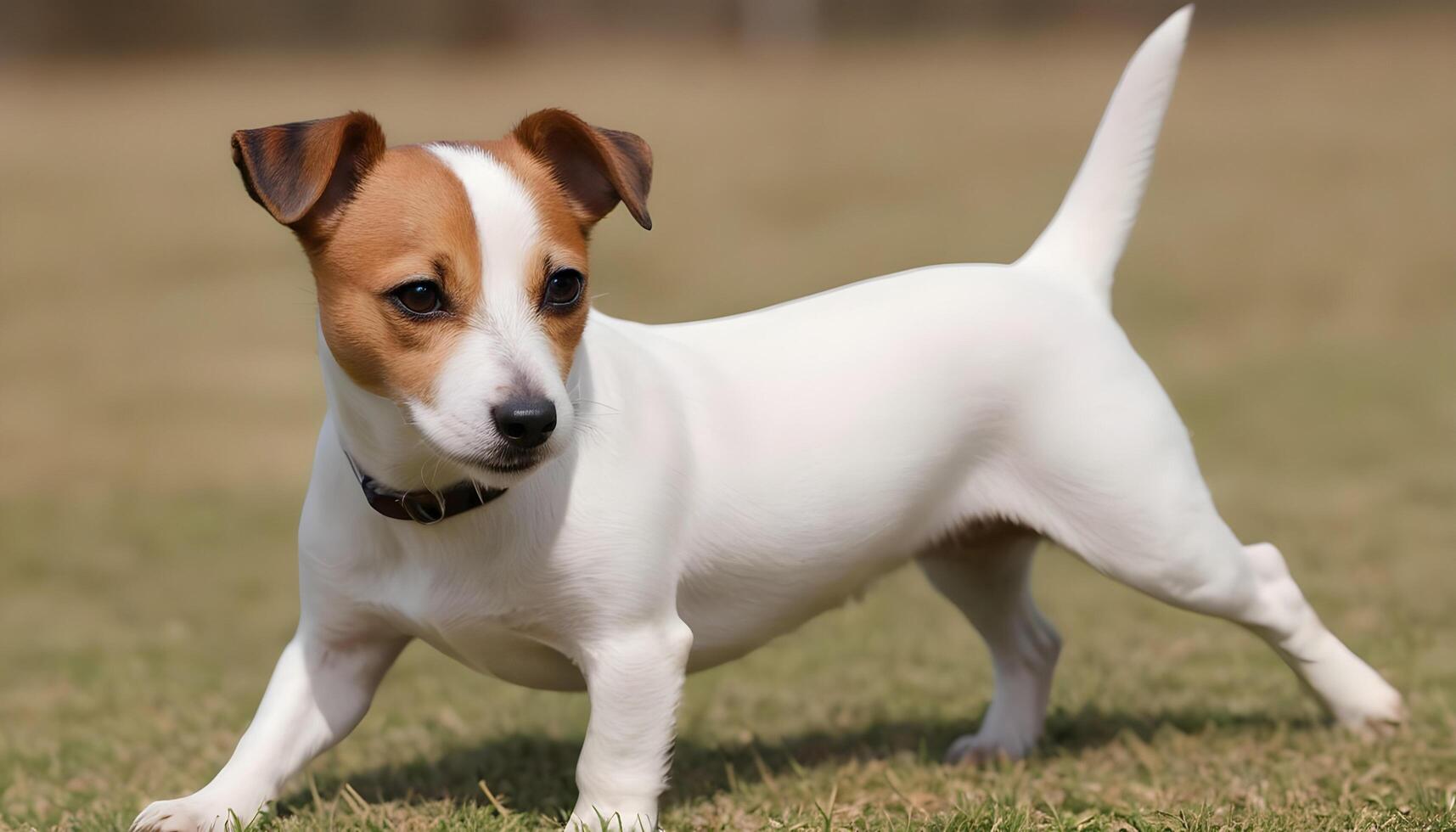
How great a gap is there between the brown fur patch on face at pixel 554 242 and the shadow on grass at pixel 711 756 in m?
1.36

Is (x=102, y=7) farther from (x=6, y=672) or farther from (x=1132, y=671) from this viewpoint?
(x=1132, y=671)

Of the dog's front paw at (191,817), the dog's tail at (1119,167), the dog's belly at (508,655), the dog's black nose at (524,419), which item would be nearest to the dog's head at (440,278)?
the dog's black nose at (524,419)

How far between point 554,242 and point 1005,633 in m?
2.20

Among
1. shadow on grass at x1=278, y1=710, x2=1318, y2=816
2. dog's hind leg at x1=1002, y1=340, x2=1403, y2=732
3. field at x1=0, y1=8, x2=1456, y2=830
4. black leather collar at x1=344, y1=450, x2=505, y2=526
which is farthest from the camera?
field at x1=0, y1=8, x2=1456, y2=830

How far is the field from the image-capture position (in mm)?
4465

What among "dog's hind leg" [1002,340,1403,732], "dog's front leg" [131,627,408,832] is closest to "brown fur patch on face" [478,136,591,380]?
"dog's front leg" [131,627,408,832]

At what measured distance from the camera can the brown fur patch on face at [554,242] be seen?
3.25 meters

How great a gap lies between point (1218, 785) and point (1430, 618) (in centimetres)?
299

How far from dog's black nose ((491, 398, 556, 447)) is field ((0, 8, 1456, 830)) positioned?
3.77 feet

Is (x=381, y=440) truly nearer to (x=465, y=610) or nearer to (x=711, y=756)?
(x=465, y=610)

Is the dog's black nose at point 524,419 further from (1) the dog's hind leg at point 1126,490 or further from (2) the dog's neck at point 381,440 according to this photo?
(1) the dog's hind leg at point 1126,490

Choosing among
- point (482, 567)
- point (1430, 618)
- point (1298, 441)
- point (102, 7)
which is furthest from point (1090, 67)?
point (482, 567)

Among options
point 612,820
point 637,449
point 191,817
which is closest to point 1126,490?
point 637,449

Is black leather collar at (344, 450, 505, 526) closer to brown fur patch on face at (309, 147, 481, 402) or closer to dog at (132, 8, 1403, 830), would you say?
dog at (132, 8, 1403, 830)
